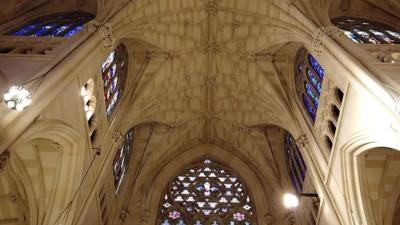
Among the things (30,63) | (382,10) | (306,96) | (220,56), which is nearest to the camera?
(30,63)

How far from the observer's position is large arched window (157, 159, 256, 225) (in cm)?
1449

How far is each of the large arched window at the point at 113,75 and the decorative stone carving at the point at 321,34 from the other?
22.4 feet

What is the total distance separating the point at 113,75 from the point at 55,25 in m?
2.85

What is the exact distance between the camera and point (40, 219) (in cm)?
920

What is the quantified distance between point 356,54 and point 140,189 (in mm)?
10201

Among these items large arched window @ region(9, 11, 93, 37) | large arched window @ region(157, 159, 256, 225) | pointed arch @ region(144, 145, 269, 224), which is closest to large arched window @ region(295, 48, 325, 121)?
pointed arch @ region(144, 145, 269, 224)

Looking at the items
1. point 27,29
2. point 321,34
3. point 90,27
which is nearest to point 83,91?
point 90,27

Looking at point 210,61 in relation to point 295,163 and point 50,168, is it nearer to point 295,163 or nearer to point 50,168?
point 295,163

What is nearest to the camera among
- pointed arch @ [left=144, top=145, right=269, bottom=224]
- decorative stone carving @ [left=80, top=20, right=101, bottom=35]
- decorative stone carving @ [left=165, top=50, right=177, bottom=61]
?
decorative stone carving @ [left=80, top=20, right=101, bottom=35]

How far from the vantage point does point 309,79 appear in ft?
43.3

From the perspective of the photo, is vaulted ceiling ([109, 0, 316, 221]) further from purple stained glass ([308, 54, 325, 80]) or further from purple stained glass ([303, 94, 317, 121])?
purple stained glass ([308, 54, 325, 80])

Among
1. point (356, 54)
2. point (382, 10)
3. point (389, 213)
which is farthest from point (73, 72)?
point (382, 10)

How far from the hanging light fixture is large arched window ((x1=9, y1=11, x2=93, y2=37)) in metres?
5.69

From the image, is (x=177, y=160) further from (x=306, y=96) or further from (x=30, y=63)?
(x=30, y=63)
